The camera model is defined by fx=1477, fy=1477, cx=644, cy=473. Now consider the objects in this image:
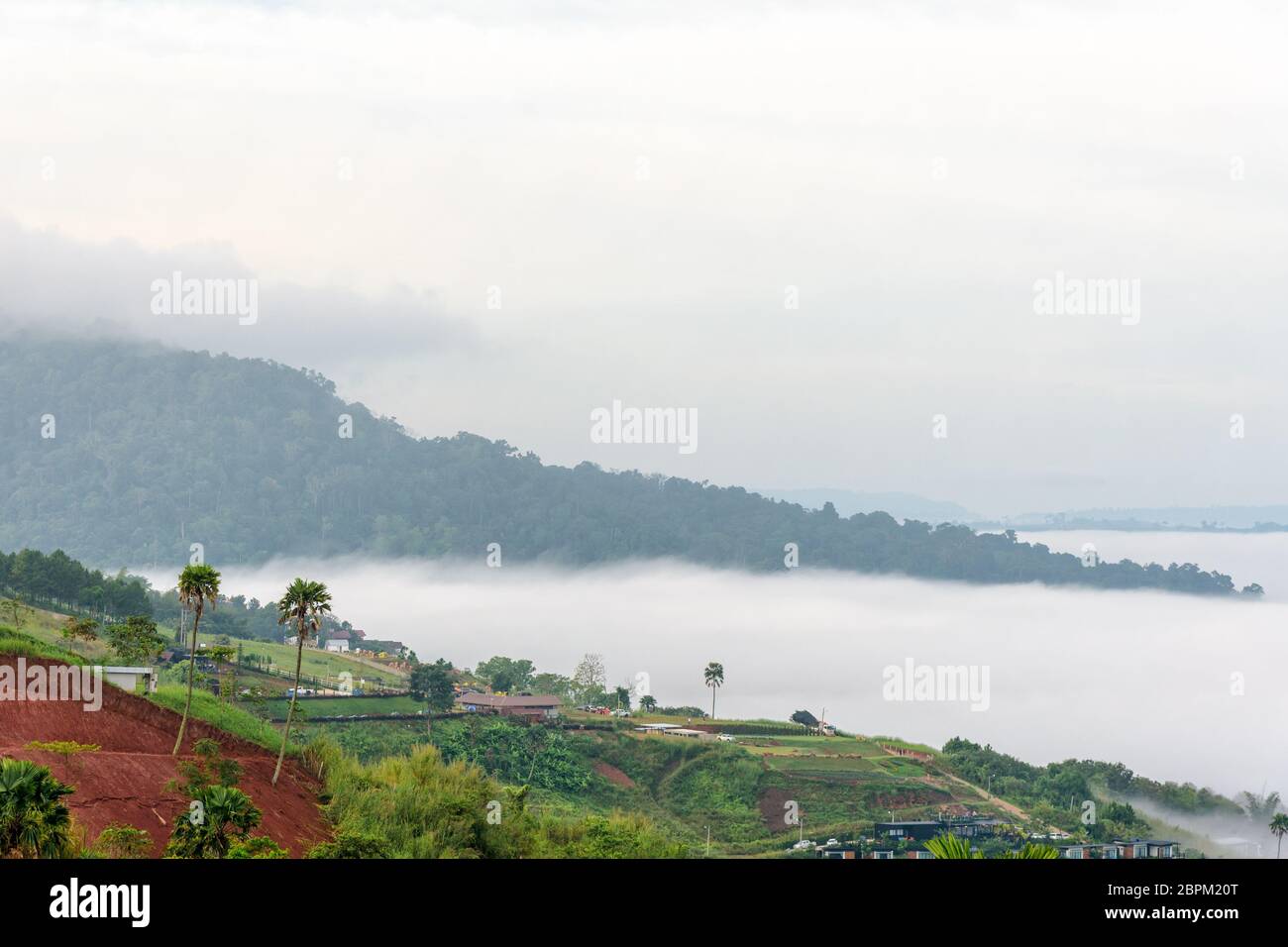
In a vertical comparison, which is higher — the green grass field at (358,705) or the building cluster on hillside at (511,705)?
the green grass field at (358,705)

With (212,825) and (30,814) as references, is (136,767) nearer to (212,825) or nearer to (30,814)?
(212,825)

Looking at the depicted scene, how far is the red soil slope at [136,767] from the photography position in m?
56.9

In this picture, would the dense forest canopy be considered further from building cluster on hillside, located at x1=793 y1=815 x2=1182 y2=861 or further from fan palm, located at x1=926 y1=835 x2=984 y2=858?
fan palm, located at x1=926 y1=835 x2=984 y2=858

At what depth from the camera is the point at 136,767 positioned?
62031mm

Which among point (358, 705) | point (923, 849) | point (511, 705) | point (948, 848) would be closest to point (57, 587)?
point (358, 705)

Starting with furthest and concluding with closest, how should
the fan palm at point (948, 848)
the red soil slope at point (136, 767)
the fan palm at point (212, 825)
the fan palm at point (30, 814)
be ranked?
the red soil slope at point (136, 767) < the fan palm at point (212, 825) < the fan palm at point (30, 814) < the fan palm at point (948, 848)

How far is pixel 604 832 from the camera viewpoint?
258 feet

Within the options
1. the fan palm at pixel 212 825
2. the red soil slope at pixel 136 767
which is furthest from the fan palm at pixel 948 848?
the red soil slope at pixel 136 767

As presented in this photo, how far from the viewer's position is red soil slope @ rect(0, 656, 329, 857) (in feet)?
187

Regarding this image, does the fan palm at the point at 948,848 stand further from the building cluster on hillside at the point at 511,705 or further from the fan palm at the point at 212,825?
the building cluster on hillside at the point at 511,705

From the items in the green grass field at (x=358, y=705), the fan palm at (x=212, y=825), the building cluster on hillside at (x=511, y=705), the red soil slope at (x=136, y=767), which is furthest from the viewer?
the building cluster on hillside at (x=511, y=705)
